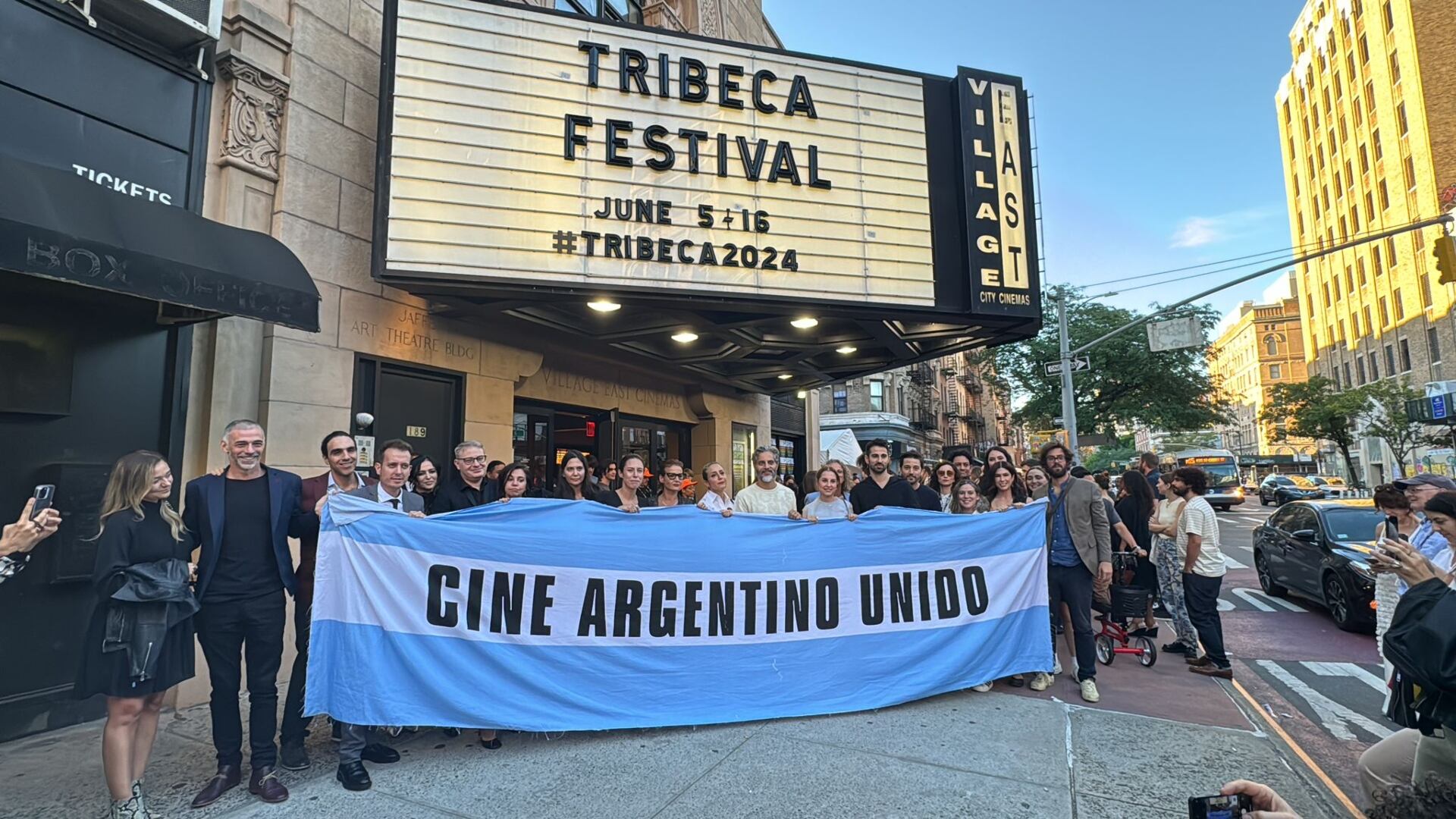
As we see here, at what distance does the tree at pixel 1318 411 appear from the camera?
33.6 m

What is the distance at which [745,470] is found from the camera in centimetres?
1508

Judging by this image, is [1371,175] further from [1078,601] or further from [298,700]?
[298,700]

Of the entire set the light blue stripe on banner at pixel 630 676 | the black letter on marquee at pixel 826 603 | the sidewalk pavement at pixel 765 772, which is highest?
the black letter on marquee at pixel 826 603

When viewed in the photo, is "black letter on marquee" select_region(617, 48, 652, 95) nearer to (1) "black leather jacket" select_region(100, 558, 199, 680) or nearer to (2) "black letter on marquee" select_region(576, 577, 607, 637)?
(2) "black letter on marquee" select_region(576, 577, 607, 637)

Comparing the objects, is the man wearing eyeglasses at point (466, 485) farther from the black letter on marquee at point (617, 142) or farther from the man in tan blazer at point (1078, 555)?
the man in tan blazer at point (1078, 555)

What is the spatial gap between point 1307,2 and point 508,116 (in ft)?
238

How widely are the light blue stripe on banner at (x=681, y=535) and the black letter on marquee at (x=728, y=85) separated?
16.1ft

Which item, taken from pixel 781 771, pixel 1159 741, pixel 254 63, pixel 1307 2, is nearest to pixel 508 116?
pixel 254 63

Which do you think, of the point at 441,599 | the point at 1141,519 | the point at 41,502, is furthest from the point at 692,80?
the point at 1141,519

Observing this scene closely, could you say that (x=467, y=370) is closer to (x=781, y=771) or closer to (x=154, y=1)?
(x=154, y=1)

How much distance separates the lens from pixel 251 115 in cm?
608

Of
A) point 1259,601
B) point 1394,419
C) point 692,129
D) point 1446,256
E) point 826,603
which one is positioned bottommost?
point 1259,601

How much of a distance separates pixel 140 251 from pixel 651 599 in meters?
3.97

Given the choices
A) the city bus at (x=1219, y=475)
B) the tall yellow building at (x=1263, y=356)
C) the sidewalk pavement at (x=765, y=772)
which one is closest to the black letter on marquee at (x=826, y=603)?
the sidewalk pavement at (x=765, y=772)
